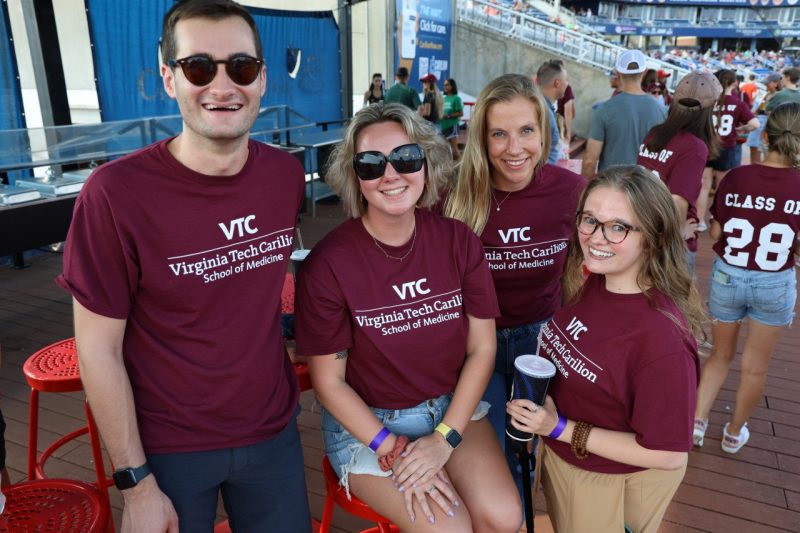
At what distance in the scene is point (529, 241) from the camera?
6.59ft

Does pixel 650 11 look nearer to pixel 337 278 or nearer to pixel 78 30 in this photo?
pixel 78 30

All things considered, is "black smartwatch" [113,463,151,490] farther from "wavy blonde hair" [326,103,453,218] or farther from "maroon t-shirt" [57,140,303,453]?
"wavy blonde hair" [326,103,453,218]

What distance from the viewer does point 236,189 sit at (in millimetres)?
1476

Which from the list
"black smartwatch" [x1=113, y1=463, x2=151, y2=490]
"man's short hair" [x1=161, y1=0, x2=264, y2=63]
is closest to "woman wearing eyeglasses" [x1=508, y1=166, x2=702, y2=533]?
"black smartwatch" [x1=113, y1=463, x2=151, y2=490]

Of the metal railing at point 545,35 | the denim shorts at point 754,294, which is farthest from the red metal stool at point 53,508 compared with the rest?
the metal railing at point 545,35

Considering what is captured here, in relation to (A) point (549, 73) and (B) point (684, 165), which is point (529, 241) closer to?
(B) point (684, 165)

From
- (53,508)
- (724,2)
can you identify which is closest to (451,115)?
(53,508)

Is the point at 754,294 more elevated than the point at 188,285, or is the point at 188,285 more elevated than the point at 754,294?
the point at 188,285

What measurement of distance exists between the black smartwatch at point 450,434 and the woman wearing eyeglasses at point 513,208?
0.33 metres

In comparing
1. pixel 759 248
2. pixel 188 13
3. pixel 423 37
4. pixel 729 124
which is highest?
pixel 423 37

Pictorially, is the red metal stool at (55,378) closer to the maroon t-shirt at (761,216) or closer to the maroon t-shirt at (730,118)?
the maroon t-shirt at (761,216)

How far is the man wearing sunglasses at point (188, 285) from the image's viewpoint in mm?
1314

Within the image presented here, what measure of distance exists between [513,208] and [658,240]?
564 millimetres

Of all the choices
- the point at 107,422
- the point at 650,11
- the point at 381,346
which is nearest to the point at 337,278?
the point at 381,346
